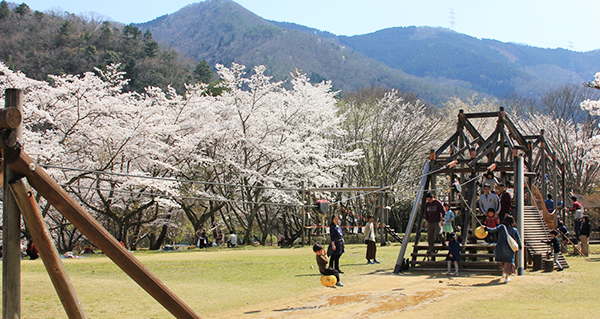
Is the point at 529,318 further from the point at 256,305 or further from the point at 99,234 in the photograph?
the point at 99,234

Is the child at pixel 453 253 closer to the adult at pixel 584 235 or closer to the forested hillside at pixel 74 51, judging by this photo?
the adult at pixel 584 235

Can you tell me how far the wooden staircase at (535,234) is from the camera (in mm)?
14055

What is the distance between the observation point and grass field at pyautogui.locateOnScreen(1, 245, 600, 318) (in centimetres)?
817

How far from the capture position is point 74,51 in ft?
210

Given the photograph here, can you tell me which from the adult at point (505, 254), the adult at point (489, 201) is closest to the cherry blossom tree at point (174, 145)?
the adult at point (489, 201)

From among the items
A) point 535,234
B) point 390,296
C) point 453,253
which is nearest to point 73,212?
point 390,296

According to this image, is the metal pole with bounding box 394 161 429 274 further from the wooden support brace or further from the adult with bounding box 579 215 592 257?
the wooden support brace

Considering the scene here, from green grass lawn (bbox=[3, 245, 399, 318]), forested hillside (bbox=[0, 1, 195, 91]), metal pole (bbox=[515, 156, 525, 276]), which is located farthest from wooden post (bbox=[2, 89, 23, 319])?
forested hillside (bbox=[0, 1, 195, 91])

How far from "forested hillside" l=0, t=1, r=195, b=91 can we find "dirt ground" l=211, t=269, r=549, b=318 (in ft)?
173

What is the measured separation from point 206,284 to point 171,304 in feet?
22.8

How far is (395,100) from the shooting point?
1580 inches

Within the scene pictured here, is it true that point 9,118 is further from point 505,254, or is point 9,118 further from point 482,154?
point 482,154

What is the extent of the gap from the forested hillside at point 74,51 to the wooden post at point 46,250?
5536 centimetres

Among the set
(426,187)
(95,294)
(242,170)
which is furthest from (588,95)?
(95,294)
